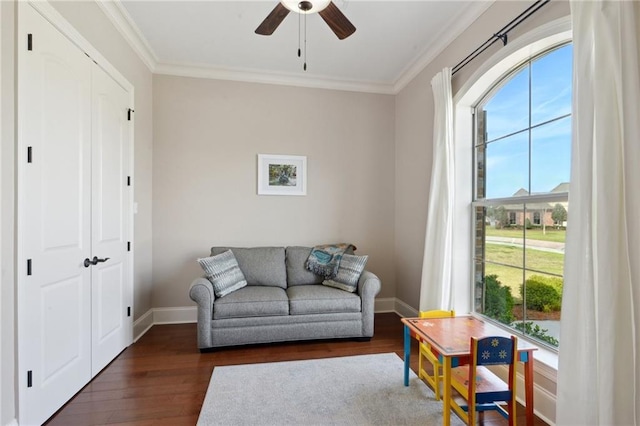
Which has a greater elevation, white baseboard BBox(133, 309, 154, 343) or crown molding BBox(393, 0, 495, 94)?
crown molding BBox(393, 0, 495, 94)

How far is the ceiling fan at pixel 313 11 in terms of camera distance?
1.98 m

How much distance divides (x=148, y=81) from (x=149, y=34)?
63 centimetres

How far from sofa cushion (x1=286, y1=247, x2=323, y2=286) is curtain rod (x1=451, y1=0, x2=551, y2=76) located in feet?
8.47

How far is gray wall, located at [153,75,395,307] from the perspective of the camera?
373cm

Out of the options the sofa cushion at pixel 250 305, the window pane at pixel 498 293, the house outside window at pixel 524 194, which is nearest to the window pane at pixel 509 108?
the house outside window at pixel 524 194

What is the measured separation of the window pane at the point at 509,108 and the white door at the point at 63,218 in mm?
3393

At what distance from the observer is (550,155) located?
2148mm

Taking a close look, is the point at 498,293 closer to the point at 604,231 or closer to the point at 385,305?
the point at 604,231

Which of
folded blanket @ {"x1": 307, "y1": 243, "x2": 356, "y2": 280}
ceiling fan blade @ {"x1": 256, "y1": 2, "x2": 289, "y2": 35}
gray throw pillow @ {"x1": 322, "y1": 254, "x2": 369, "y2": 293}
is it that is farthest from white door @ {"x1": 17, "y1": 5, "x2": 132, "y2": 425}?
gray throw pillow @ {"x1": 322, "y1": 254, "x2": 369, "y2": 293}

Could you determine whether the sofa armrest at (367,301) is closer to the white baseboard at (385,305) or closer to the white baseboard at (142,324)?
the white baseboard at (385,305)

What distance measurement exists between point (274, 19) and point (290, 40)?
3.66ft

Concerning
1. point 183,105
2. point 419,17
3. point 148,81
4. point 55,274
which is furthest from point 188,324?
point 419,17

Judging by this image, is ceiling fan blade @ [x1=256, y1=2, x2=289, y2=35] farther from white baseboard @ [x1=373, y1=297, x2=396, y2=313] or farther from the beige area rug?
white baseboard @ [x1=373, y1=297, x2=396, y2=313]

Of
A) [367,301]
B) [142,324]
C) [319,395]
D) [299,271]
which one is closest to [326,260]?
[299,271]
